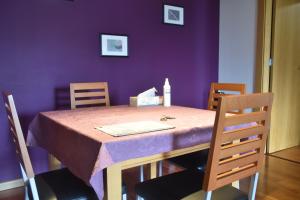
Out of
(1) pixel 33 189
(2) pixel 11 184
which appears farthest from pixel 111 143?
(2) pixel 11 184

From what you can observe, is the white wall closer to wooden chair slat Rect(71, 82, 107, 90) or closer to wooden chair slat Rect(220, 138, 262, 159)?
wooden chair slat Rect(71, 82, 107, 90)

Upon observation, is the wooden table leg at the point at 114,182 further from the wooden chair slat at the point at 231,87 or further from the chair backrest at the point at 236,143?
the wooden chair slat at the point at 231,87

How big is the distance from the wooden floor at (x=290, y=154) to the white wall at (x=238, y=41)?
81cm

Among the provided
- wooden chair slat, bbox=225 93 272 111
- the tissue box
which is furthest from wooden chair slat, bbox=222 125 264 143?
the tissue box

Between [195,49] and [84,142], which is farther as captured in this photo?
[195,49]

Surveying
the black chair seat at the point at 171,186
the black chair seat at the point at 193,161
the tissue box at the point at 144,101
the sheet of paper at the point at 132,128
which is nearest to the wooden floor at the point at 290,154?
the black chair seat at the point at 193,161

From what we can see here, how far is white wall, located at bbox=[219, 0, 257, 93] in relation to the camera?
10.7ft

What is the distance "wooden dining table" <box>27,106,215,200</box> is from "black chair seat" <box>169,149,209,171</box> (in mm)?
299

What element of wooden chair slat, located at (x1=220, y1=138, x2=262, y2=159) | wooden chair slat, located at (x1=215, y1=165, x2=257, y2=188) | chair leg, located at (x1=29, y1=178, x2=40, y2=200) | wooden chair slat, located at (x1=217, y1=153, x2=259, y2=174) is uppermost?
wooden chair slat, located at (x1=220, y1=138, x2=262, y2=159)

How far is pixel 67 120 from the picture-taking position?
5.21 feet

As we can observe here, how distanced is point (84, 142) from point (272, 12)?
108 inches

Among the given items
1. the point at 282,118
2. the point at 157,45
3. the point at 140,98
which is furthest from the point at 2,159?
the point at 282,118

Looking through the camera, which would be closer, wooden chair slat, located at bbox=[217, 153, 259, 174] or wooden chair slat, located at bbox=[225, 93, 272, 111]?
wooden chair slat, located at bbox=[225, 93, 272, 111]

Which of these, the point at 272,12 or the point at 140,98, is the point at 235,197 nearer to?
the point at 140,98
